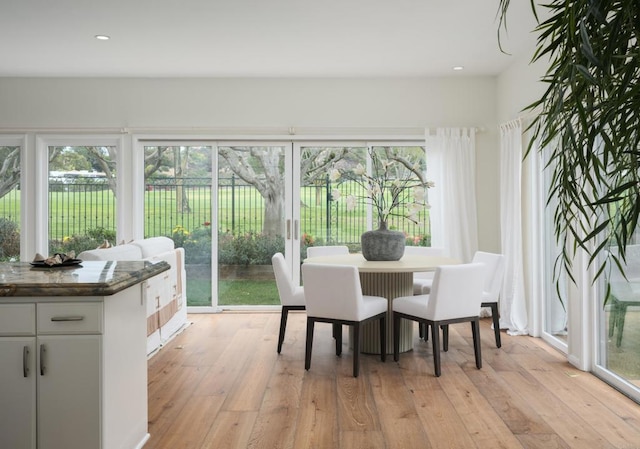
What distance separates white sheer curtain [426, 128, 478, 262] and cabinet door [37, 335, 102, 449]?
14.2 ft

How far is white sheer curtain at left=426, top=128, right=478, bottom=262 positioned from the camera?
5785mm

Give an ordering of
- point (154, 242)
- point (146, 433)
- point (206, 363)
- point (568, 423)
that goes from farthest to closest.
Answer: point (154, 242) → point (206, 363) → point (568, 423) → point (146, 433)

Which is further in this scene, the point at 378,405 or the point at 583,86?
the point at 378,405

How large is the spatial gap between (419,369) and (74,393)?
2.46 meters

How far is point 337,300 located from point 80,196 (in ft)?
12.5

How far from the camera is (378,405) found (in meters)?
3.13

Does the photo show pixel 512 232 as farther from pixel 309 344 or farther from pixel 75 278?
pixel 75 278

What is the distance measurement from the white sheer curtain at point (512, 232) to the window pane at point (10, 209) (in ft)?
17.5

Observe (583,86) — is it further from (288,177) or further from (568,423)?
(288,177)

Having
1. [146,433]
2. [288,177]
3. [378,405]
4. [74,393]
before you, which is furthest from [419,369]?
[288,177]

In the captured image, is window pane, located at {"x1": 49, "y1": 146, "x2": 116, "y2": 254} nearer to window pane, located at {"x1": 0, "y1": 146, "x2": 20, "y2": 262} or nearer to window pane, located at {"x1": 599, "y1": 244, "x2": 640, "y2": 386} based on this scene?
window pane, located at {"x1": 0, "y1": 146, "x2": 20, "y2": 262}

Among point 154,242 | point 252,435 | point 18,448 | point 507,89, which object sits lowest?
point 252,435

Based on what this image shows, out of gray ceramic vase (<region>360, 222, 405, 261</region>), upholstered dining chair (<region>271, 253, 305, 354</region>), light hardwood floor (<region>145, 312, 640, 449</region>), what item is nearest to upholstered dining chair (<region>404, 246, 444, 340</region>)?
light hardwood floor (<region>145, 312, 640, 449</region>)

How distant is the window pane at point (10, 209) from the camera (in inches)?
236
